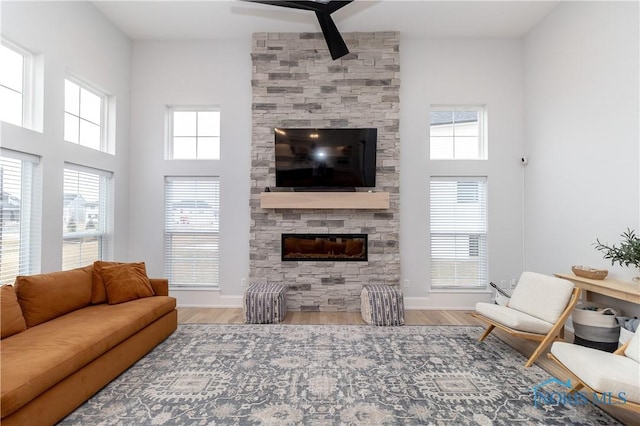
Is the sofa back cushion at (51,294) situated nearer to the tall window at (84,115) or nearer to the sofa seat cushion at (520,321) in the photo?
the tall window at (84,115)

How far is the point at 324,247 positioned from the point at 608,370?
3.27 m

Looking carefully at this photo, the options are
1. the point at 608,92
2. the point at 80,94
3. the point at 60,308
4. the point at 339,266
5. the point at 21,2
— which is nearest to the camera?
the point at 60,308

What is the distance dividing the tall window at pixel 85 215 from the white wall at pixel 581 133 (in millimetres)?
5921

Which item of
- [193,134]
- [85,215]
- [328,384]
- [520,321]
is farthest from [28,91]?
[520,321]

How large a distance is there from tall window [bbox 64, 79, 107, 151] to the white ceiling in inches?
43.6

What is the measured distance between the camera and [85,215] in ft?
13.3

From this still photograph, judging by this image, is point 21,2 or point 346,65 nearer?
point 21,2

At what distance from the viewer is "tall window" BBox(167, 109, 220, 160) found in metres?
4.94

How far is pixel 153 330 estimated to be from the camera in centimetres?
320

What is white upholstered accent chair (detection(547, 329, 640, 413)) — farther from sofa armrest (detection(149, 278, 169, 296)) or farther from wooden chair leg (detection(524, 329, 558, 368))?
sofa armrest (detection(149, 278, 169, 296))

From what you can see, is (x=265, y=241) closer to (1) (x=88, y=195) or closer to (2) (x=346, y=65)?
(1) (x=88, y=195)

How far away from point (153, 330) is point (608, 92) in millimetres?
5274

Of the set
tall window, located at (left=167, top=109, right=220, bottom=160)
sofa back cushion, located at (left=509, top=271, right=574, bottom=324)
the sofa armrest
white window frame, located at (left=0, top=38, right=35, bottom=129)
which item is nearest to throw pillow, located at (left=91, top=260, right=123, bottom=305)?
the sofa armrest

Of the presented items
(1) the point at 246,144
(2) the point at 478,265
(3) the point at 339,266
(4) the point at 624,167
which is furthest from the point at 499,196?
(1) the point at 246,144
